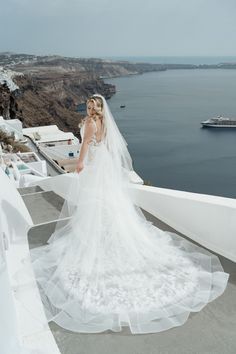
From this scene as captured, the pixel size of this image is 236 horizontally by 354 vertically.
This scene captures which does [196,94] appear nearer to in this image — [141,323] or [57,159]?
[57,159]

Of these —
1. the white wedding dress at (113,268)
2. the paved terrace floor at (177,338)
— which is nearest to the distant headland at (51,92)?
the white wedding dress at (113,268)

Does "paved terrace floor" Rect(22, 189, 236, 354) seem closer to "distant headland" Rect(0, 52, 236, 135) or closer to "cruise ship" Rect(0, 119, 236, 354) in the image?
"cruise ship" Rect(0, 119, 236, 354)

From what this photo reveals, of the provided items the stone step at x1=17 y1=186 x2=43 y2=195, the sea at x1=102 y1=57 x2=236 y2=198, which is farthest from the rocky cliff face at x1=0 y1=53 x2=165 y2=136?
the stone step at x1=17 y1=186 x2=43 y2=195

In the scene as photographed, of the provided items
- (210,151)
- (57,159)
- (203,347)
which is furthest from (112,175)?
(210,151)

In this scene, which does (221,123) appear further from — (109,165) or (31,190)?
(109,165)

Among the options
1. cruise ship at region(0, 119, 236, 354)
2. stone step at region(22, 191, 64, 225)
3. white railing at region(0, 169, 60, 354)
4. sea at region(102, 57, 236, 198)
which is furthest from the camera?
sea at region(102, 57, 236, 198)

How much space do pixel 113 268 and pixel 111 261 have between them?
6 centimetres

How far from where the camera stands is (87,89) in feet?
326

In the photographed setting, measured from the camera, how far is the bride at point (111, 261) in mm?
2139

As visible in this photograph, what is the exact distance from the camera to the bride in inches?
84.2

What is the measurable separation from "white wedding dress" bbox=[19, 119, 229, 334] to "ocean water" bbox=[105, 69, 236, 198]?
2874cm

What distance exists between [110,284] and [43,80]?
95.4 meters

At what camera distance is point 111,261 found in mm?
2506

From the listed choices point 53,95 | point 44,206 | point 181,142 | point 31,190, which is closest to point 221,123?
point 181,142
